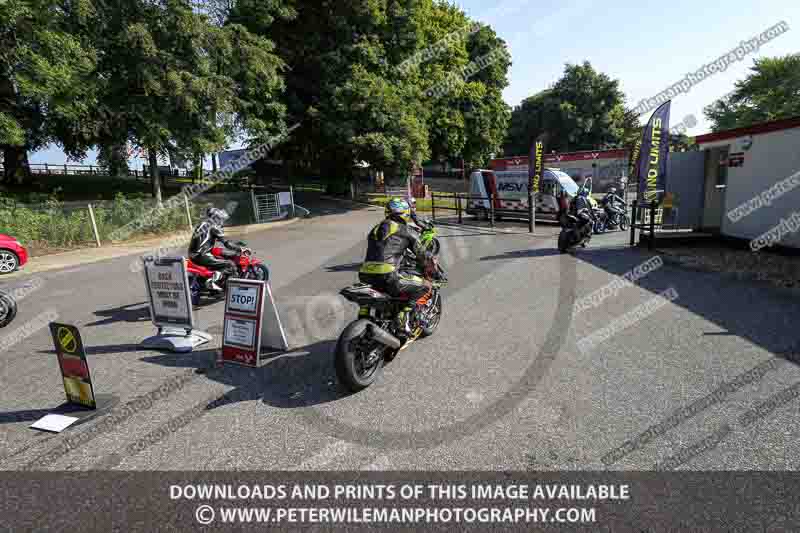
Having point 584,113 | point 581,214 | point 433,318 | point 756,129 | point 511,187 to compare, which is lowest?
point 433,318

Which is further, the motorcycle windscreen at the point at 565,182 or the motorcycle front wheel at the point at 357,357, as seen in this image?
the motorcycle windscreen at the point at 565,182

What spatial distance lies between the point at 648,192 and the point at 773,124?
2896 mm

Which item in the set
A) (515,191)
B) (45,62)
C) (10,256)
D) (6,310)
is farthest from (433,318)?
(45,62)

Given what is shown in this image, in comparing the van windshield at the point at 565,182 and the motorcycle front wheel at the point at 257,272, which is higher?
the van windshield at the point at 565,182

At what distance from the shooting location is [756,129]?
10.5 m

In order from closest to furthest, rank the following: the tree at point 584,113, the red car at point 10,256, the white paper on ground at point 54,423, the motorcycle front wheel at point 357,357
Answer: the white paper on ground at point 54,423 < the motorcycle front wheel at point 357,357 < the red car at point 10,256 < the tree at point 584,113

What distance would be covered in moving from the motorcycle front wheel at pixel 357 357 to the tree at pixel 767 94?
43.4 metres

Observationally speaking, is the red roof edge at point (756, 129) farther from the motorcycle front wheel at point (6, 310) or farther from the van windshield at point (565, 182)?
the motorcycle front wheel at point (6, 310)

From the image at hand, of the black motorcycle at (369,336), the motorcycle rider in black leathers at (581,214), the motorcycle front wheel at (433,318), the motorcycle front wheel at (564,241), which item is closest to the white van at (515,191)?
the motorcycle rider in black leathers at (581,214)

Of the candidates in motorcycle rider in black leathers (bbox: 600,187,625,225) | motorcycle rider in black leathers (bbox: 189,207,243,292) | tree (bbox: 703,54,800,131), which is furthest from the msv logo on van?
tree (bbox: 703,54,800,131)

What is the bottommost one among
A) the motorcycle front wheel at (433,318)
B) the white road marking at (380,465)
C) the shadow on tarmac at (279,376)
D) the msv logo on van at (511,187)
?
the white road marking at (380,465)

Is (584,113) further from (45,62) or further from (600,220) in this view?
(45,62)

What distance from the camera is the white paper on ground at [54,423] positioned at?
3650 millimetres

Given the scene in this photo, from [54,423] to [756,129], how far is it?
14320 millimetres
